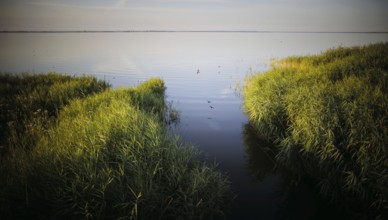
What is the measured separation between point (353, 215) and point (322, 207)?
741 millimetres

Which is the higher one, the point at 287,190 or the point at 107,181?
the point at 107,181

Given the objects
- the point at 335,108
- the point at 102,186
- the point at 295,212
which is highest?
the point at 335,108

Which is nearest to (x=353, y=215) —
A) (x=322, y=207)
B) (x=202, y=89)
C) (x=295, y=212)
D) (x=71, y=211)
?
(x=322, y=207)

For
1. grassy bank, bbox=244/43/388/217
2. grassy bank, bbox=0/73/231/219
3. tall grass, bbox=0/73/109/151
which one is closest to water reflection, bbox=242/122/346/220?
grassy bank, bbox=244/43/388/217

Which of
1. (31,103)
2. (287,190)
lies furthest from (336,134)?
(31,103)

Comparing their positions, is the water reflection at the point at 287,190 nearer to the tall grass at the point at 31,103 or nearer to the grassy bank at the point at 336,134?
the grassy bank at the point at 336,134

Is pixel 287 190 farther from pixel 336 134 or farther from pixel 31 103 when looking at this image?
pixel 31 103

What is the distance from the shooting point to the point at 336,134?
23.7ft

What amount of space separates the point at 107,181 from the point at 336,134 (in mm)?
5955

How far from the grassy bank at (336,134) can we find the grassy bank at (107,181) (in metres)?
2.72

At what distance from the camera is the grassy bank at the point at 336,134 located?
5961mm

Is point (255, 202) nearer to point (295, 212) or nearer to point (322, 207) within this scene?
point (295, 212)

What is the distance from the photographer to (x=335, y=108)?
815 cm

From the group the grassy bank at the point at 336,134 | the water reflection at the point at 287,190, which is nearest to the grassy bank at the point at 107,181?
the water reflection at the point at 287,190
